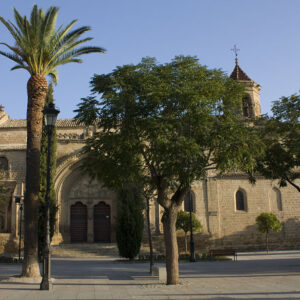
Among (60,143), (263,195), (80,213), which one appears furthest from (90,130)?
(263,195)

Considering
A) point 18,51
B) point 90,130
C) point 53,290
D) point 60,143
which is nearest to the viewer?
point 53,290

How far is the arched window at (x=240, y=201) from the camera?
3145 cm

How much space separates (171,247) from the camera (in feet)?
39.7

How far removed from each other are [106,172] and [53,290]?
4.07 meters

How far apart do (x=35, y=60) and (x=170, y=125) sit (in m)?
7.40

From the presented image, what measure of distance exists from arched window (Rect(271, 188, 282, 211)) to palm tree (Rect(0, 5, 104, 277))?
22.3 m

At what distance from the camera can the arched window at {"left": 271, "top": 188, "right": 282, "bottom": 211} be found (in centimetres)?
3133

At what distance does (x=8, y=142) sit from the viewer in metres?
34.7

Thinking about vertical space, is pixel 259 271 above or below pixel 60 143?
below

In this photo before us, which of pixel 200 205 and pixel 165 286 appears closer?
pixel 165 286

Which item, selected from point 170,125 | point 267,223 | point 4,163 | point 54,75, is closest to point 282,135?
point 170,125

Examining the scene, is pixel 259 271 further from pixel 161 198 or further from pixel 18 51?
pixel 18 51

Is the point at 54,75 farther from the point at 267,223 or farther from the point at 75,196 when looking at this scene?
the point at 267,223

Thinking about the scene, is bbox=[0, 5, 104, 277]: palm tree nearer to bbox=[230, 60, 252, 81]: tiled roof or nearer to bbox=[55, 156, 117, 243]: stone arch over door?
bbox=[55, 156, 117, 243]: stone arch over door
